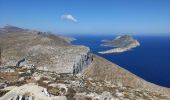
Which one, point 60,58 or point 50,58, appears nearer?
point 50,58

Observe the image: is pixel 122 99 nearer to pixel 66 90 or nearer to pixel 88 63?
pixel 66 90

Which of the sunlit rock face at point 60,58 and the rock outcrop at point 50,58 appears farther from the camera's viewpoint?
the sunlit rock face at point 60,58

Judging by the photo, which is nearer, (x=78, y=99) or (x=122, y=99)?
(x=78, y=99)

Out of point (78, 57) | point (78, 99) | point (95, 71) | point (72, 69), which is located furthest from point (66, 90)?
point (95, 71)

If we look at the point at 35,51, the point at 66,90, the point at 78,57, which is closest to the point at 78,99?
the point at 66,90

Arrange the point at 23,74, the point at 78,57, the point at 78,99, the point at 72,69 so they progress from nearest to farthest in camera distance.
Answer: the point at 78,99, the point at 23,74, the point at 72,69, the point at 78,57

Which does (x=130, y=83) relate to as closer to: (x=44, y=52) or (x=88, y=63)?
(x=88, y=63)

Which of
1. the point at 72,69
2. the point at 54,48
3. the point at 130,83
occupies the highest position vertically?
the point at 54,48

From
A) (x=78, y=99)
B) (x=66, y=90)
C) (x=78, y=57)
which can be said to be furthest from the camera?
(x=78, y=57)

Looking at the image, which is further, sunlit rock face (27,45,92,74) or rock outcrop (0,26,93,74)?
sunlit rock face (27,45,92,74)

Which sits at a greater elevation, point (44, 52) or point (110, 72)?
point (44, 52)
